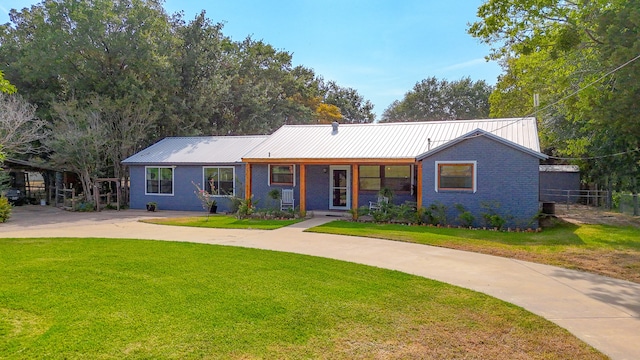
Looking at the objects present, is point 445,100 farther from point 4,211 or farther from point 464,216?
point 4,211

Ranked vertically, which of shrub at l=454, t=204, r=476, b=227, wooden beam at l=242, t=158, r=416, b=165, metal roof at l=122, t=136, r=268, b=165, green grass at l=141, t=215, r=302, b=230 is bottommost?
green grass at l=141, t=215, r=302, b=230

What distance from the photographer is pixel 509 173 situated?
12.8 m

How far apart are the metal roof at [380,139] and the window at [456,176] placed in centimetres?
88

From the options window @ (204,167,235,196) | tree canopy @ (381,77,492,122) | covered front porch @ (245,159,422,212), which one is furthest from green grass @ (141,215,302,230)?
tree canopy @ (381,77,492,122)

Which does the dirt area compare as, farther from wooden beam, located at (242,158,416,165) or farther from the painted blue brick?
the painted blue brick

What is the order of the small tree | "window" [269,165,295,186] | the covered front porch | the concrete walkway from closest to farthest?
the concrete walkway
the covered front porch
the small tree
"window" [269,165,295,186]

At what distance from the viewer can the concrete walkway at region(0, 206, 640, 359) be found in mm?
4715

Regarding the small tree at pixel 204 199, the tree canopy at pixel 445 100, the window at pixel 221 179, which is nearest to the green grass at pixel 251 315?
the small tree at pixel 204 199

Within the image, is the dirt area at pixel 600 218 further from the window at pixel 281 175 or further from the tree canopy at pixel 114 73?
the tree canopy at pixel 114 73

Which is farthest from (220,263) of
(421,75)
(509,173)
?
(421,75)

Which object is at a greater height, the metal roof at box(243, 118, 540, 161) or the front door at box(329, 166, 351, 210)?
the metal roof at box(243, 118, 540, 161)

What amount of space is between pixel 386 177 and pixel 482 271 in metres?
9.04

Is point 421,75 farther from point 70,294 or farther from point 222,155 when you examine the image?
point 70,294

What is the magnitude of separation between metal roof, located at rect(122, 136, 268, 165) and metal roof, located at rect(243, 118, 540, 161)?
1825mm
